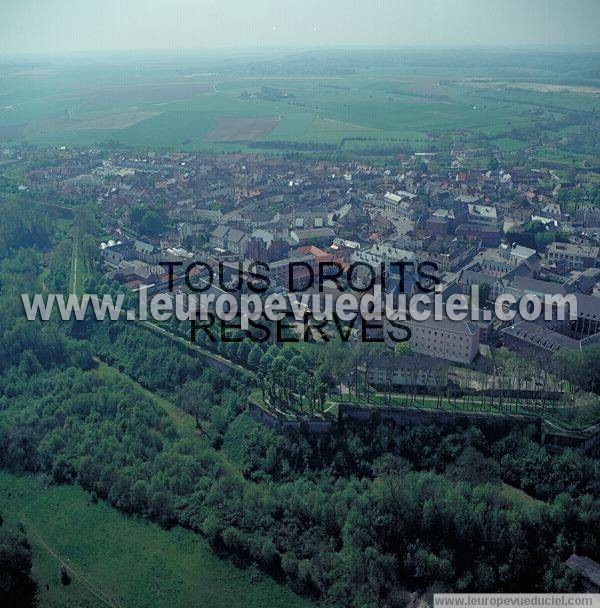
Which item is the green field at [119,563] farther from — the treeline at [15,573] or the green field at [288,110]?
the green field at [288,110]

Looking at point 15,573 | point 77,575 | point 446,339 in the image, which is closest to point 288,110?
point 446,339

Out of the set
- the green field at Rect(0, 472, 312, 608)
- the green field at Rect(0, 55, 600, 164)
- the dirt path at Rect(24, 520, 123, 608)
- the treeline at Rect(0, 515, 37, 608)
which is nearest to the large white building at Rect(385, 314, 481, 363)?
the green field at Rect(0, 472, 312, 608)

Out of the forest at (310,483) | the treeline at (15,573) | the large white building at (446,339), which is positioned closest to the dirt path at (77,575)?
the treeline at (15,573)

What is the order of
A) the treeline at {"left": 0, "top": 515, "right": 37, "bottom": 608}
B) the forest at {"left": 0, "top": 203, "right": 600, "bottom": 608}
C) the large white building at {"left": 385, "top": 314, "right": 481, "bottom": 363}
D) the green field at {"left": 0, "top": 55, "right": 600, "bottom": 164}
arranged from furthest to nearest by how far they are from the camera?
the green field at {"left": 0, "top": 55, "right": 600, "bottom": 164}, the large white building at {"left": 385, "top": 314, "right": 481, "bottom": 363}, the forest at {"left": 0, "top": 203, "right": 600, "bottom": 608}, the treeline at {"left": 0, "top": 515, "right": 37, "bottom": 608}

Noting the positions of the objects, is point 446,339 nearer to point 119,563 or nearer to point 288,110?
point 119,563

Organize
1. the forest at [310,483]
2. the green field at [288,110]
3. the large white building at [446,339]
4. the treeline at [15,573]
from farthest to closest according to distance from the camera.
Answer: the green field at [288,110] < the large white building at [446,339] < the forest at [310,483] < the treeline at [15,573]

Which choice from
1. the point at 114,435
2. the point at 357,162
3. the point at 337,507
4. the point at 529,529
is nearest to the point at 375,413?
the point at 337,507

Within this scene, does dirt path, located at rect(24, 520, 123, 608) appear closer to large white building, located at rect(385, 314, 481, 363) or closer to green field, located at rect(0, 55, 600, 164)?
large white building, located at rect(385, 314, 481, 363)
